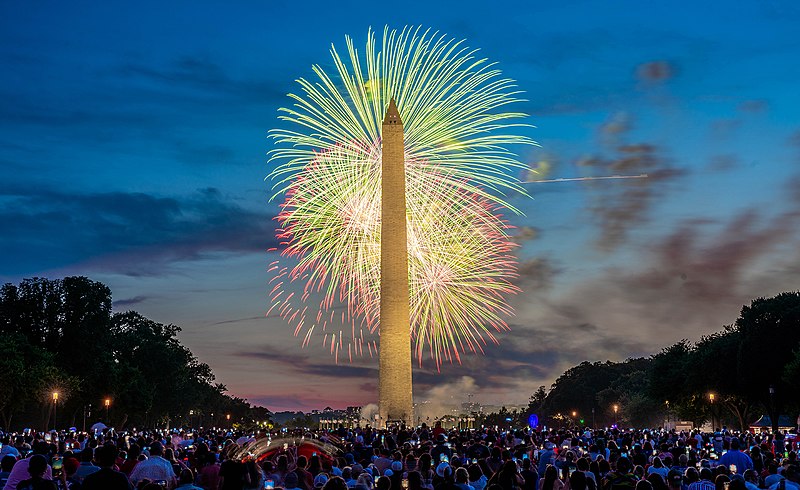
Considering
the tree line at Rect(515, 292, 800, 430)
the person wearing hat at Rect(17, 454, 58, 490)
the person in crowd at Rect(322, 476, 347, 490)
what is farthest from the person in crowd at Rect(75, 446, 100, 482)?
the tree line at Rect(515, 292, 800, 430)

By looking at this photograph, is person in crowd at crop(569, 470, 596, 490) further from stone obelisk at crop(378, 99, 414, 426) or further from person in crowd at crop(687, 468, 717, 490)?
stone obelisk at crop(378, 99, 414, 426)

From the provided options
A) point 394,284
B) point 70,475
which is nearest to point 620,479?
point 70,475

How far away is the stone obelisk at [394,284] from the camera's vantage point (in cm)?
6706

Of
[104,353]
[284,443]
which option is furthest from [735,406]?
[284,443]

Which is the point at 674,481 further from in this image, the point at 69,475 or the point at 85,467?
the point at 69,475

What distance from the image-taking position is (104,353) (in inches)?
3612

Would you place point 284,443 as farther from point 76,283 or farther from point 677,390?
point 677,390

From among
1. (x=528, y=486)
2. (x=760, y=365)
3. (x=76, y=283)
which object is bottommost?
(x=528, y=486)

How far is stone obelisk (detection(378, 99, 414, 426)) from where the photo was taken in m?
67.1

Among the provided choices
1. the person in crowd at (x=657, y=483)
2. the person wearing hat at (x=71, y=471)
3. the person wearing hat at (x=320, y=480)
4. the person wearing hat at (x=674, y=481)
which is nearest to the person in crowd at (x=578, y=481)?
the person in crowd at (x=657, y=483)

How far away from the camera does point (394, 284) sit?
2638 inches

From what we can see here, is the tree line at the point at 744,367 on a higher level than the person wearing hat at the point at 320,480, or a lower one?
higher

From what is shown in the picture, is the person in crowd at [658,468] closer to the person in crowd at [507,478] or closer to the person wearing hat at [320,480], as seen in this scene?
the person in crowd at [507,478]

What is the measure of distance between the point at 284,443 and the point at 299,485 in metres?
9.97
